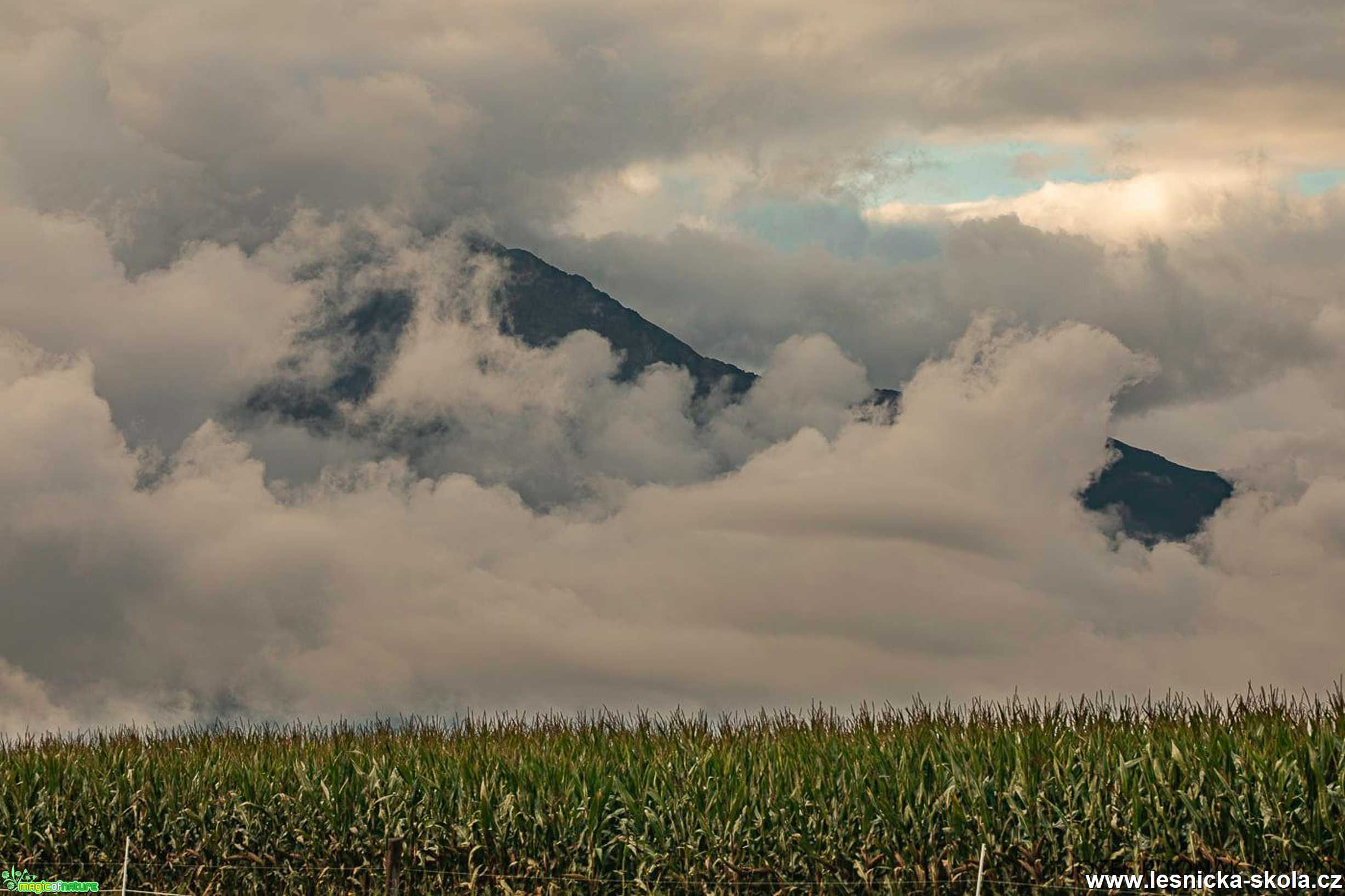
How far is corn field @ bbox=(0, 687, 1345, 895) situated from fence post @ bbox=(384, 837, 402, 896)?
21 cm

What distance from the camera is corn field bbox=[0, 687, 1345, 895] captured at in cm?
2170

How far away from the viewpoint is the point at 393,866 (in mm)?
24594

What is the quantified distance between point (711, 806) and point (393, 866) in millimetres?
5745

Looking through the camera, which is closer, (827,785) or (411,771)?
(827,785)

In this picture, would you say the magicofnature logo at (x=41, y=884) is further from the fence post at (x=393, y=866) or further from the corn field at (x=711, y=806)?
the fence post at (x=393, y=866)

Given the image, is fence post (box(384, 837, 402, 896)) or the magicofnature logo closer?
fence post (box(384, 837, 402, 896))

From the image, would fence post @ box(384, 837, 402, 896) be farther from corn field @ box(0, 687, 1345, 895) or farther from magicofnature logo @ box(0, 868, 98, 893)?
magicofnature logo @ box(0, 868, 98, 893)

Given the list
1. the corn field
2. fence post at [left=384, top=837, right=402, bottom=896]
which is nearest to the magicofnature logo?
the corn field

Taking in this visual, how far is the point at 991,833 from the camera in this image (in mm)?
22484

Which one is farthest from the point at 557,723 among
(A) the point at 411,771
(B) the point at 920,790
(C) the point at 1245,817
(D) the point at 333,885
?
(C) the point at 1245,817

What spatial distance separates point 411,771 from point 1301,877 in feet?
54.1

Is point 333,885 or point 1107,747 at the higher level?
point 1107,747

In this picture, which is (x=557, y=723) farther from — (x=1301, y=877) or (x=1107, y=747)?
(x=1301, y=877)

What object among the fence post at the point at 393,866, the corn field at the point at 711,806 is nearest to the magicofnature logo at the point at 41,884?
the corn field at the point at 711,806
